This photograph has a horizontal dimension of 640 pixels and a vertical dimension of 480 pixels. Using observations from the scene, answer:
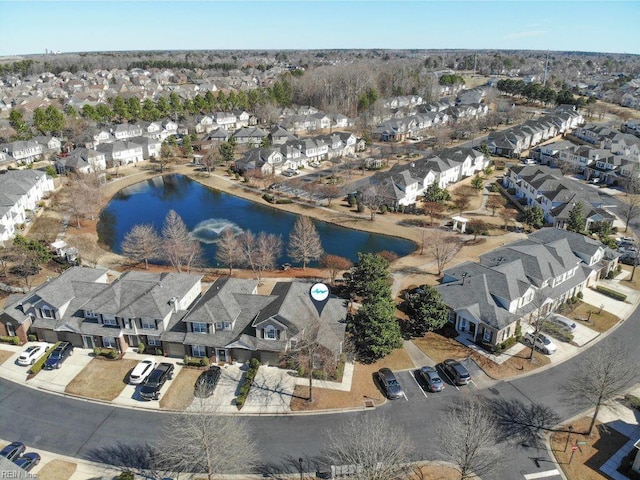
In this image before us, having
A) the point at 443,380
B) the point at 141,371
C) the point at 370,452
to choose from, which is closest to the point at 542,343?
the point at 443,380

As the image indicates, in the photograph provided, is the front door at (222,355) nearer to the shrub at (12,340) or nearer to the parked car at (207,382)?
the parked car at (207,382)

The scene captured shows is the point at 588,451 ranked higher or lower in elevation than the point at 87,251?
lower

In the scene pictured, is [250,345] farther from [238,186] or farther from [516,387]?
[238,186]

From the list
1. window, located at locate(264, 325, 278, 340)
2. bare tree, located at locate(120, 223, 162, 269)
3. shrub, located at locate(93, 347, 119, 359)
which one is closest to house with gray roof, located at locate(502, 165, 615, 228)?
window, located at locate(264, 325, 278, 340)

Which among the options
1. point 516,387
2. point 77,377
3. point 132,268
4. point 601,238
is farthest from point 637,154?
point 77,377

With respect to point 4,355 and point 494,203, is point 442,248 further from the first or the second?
point 4,355

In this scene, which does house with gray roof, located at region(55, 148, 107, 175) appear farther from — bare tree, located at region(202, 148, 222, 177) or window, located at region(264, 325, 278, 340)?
window, located at region(264, 325, 278, 340)

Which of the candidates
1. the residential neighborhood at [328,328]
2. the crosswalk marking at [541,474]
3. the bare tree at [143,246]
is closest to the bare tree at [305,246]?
the residential neighborhood at [328,328]
